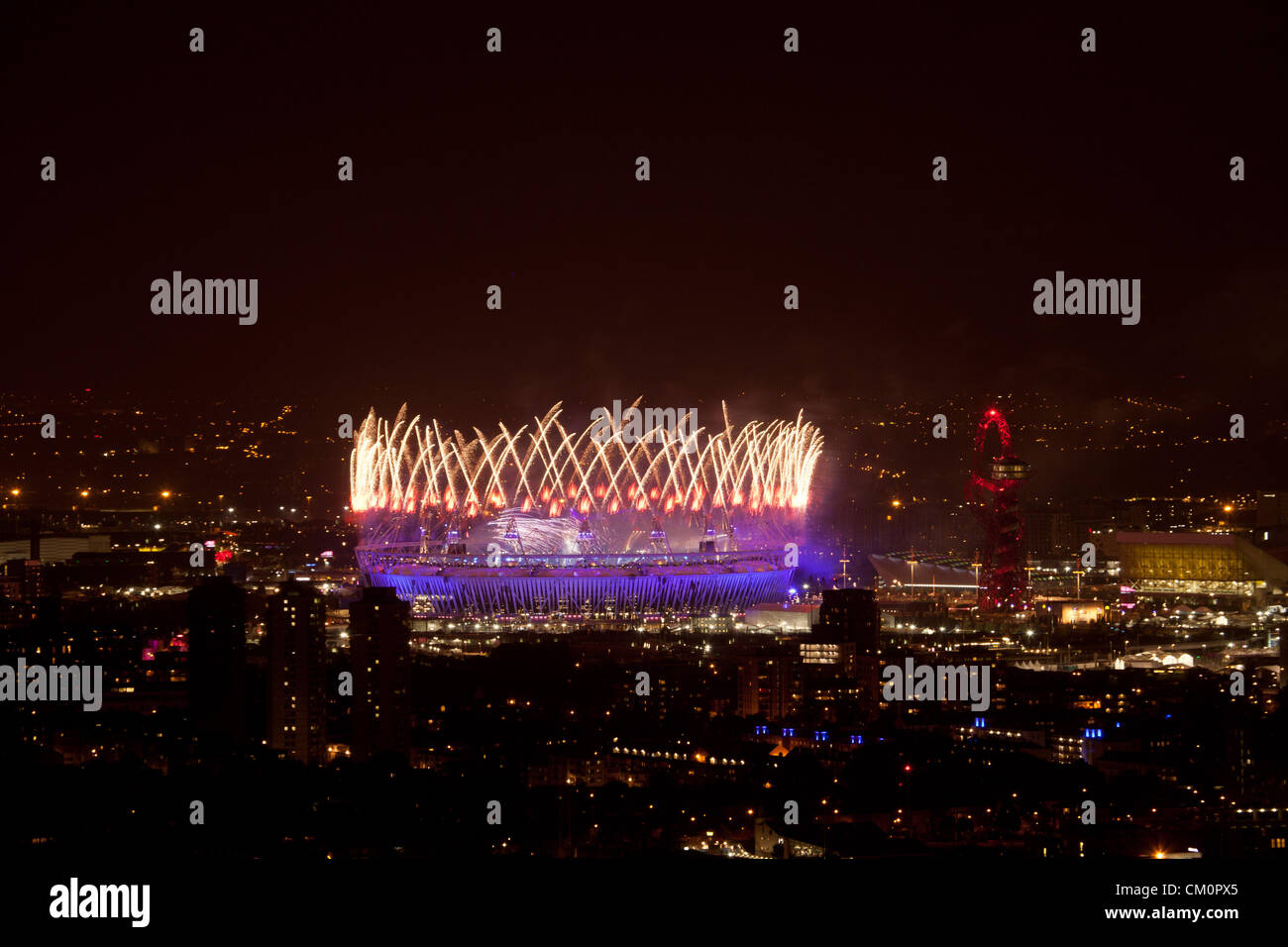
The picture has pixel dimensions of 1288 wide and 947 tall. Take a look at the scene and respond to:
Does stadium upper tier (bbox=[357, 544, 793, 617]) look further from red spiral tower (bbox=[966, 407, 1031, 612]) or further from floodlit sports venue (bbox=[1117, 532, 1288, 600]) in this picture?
floodlit sports venue (bbox=[1117, 532, 1288, 600])

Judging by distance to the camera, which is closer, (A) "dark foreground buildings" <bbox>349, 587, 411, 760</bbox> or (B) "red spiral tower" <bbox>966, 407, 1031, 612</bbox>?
(A) "dark foreground buildings" <bbox>349, 587, 411, 760</bbox>

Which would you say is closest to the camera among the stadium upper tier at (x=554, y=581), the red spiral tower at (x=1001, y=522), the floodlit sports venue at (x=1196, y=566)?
the red spiral tower at (x=1001, y=522)

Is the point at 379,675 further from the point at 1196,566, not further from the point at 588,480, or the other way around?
the point at 1196,566

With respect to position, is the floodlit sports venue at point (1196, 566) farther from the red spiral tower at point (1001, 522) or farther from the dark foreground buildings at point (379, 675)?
the dark foreground buildings at point (379, 675)

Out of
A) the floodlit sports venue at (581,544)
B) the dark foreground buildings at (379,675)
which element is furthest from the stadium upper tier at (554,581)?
the dark foreground buildings at (379,675)

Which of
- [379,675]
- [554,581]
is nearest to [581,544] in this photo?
[554,581]

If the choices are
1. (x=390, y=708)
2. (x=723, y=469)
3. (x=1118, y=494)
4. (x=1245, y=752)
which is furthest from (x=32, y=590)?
(x=1118, y=494)

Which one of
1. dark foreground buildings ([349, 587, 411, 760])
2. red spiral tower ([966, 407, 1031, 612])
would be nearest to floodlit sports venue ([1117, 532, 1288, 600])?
red spiral tower ([966, 407, 1031, 612])
